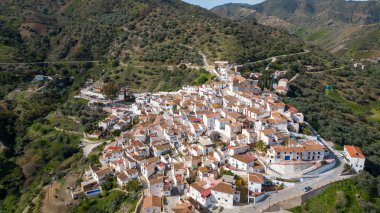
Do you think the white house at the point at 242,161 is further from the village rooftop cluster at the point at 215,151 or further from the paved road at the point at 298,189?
the paved road at the point at 298,189

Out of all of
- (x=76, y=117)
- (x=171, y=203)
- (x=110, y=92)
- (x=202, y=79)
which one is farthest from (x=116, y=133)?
(x=171, y=203)

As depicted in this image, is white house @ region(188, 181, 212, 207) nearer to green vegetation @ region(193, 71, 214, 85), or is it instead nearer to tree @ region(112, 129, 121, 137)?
tree @ region(112, 129, 121, 137)

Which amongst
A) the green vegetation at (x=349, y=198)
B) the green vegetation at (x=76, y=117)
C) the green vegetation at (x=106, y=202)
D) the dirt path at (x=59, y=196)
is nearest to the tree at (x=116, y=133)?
the green vegetation at (x=76, y=117)

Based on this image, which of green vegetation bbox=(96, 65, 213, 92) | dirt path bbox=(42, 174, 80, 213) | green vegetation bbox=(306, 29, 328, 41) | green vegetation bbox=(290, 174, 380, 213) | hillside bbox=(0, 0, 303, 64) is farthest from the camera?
green vegetation bbox=(306, 29, 328, 41)

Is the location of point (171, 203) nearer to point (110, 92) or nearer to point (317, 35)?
point (110, 92)

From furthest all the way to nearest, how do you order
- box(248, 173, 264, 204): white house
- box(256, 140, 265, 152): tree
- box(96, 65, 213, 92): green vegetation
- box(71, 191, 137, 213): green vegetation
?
box(96, 65, 213, 92): green vegetation → box(256, 140, 265, 152): tree → box(71, 191, 137, 213): green vegetation → box(248, 173, 264, 204): white house

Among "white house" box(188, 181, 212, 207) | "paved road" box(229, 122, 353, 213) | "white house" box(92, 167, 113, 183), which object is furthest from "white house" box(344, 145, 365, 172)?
"white house" box(92, 167, 113, 183)

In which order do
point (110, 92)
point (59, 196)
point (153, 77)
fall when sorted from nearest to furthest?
point (59, 196) < point (110, 92) < point (153, 77)
